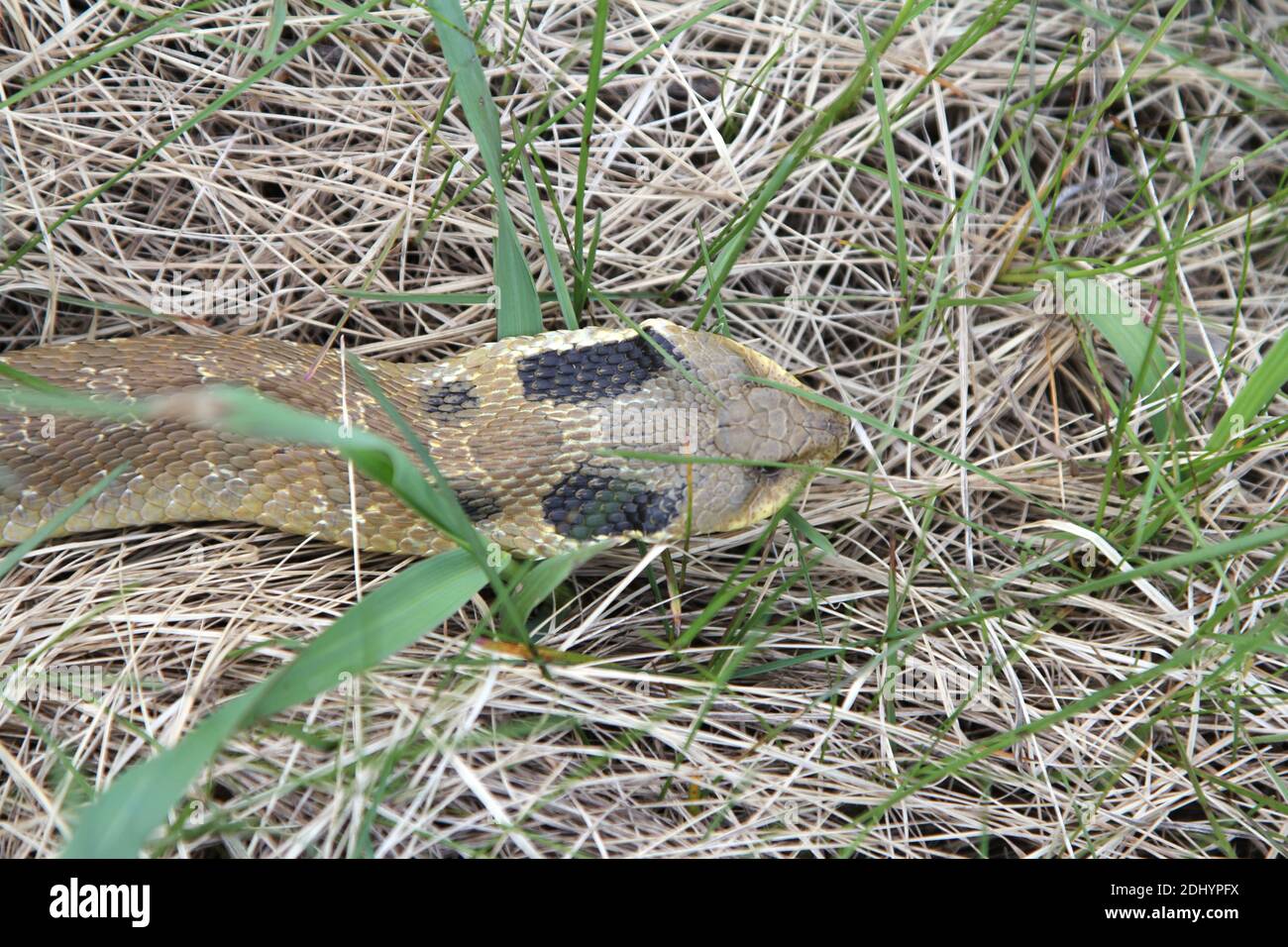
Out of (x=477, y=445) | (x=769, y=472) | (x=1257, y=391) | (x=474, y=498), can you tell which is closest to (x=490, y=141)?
(x=477, y=445)

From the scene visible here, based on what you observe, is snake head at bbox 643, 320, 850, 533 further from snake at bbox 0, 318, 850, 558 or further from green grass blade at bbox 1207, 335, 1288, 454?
green grass blade at bbox 1207, 335, 1288, 454

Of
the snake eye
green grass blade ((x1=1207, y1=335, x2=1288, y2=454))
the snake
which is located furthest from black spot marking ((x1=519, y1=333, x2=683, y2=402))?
green grass blade ((x1=1207, y1=335, x2=1288, y2=454))

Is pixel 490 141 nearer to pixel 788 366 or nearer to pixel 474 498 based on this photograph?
pixel 474 498

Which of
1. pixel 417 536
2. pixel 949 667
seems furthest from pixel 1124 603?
pixel 417 536

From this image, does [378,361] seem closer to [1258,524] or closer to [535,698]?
[535,698]

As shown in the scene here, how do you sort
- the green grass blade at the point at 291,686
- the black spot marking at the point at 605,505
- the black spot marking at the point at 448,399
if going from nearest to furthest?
the green grass blade at the point at 291,686 → the black spot marking at the point at 605,505 → the black spot marking at the point at 448,399

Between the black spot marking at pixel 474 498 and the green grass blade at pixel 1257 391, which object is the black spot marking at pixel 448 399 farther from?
the green grass blade at pixel 1257 391

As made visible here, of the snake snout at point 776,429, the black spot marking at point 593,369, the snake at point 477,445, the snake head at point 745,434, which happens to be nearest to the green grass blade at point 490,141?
the snake at point 477,445
